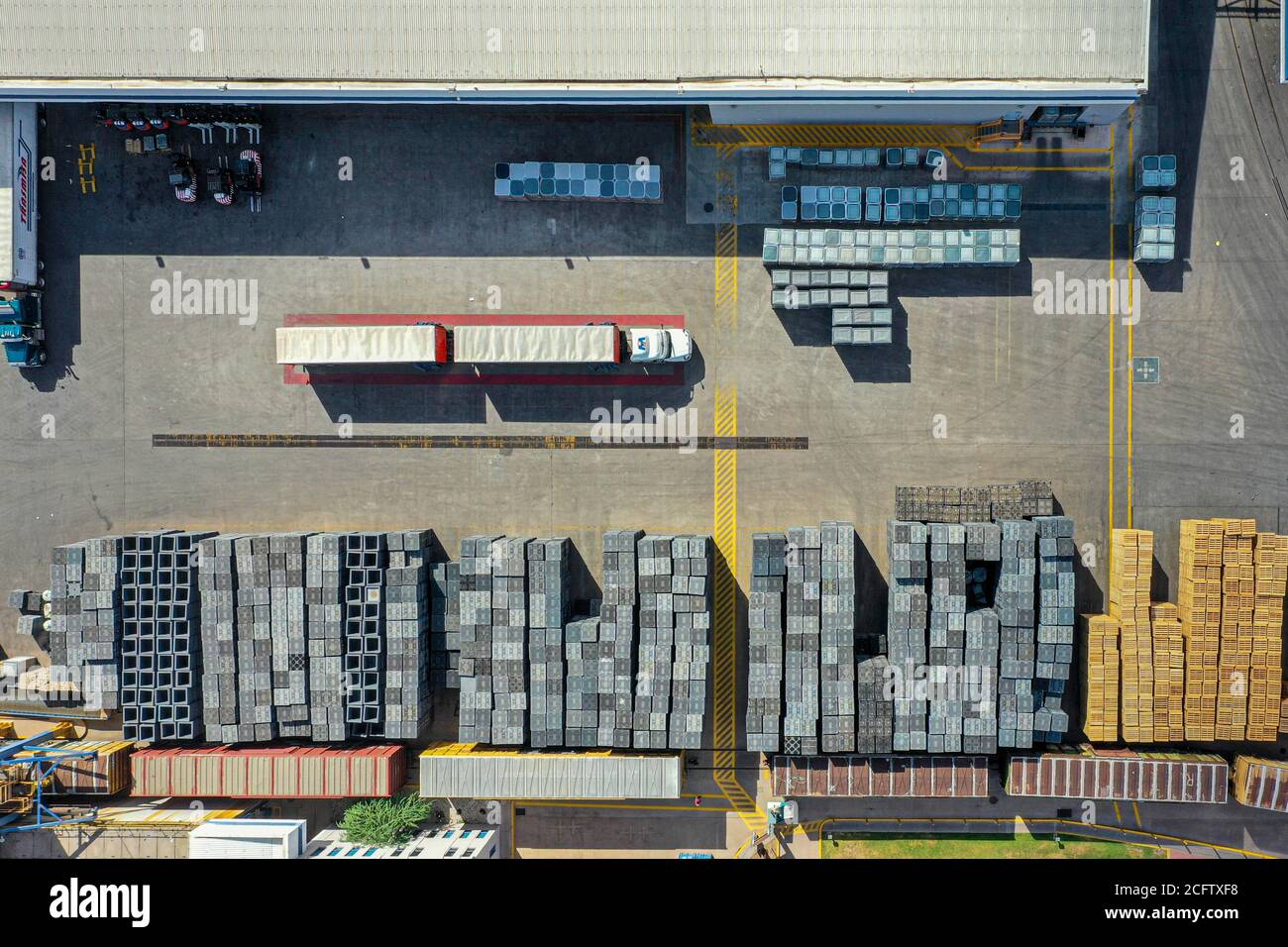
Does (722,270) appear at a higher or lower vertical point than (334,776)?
higher

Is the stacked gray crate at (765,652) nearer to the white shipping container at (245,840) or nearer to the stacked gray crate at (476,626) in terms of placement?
the stacked gray crate at (476,626)

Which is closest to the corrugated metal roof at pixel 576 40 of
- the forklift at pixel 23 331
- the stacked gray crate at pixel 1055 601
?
the forklift at pixel 23 331

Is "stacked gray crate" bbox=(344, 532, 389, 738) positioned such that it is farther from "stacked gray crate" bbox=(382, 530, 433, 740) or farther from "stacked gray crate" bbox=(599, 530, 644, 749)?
"stacked gray crate" bbox=(599, 530, 644, 749)

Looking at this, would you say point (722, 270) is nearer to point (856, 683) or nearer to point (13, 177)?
point (856, 683)

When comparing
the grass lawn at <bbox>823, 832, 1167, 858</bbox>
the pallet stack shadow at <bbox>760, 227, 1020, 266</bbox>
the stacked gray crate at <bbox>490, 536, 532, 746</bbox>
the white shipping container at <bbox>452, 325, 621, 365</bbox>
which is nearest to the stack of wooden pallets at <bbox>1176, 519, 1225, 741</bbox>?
the grass lawn at <bbox>823, 832, 1167, 858</bbox>

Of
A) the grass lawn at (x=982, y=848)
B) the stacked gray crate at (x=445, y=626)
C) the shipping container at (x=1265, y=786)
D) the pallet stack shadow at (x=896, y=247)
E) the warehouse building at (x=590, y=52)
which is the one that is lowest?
the grass lawn at (x=982, y=848)
